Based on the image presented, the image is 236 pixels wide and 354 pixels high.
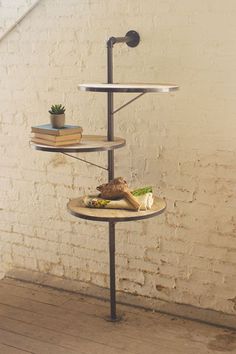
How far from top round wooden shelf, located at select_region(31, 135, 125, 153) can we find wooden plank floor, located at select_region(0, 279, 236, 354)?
2.99ft

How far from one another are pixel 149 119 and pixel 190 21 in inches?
20.4

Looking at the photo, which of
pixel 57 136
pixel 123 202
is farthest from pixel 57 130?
pixel 123 202

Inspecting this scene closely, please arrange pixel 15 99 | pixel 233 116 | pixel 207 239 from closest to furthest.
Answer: pixel 233 116 < pixel 207 239 < pixel 15 99

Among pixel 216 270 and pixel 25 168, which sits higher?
pixel 25 168

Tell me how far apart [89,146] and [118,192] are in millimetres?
250

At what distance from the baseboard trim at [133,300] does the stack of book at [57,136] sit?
98 centimetres

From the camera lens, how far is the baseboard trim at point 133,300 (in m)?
2.82

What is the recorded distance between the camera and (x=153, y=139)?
2.85m

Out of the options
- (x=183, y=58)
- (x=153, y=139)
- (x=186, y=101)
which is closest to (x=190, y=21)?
(x=183, y=58)

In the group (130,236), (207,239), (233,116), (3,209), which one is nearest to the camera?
(233,116)

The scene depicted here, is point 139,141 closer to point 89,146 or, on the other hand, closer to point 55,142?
point 89,146

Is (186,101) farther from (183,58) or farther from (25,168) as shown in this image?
(25,168)

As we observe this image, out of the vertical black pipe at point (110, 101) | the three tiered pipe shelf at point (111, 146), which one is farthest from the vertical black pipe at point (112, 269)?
the vertical black pipe at point (110, 101)

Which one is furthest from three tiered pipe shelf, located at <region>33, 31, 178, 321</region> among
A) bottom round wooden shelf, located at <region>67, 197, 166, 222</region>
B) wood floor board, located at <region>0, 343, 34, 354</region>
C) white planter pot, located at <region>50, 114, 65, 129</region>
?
wood floor board, located at <region>0, 343, 34, 354</region>
